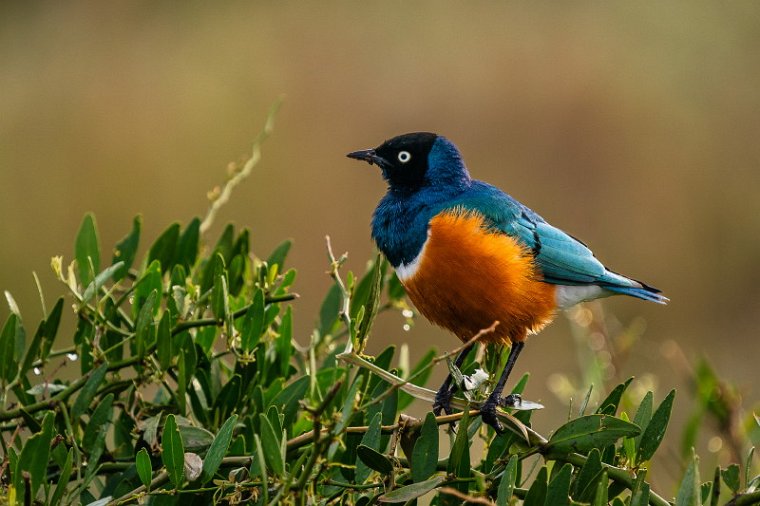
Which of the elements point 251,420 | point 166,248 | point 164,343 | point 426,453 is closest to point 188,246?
point 166,248

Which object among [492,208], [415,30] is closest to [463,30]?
[415,30]

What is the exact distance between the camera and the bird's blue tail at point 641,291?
255cm

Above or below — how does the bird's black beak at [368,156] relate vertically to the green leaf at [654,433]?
above

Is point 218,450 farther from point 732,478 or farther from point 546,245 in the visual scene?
point 546,245

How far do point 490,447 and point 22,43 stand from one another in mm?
6383

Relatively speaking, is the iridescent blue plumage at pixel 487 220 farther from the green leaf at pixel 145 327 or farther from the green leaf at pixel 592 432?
the green leaf at pixel 592 432

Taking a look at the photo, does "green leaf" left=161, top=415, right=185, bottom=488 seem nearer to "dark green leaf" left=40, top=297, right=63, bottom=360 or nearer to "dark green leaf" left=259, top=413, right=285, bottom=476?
"dark green leaf" left=259, top=413, right=285, bottom=476

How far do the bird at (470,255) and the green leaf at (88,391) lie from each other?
777 mm

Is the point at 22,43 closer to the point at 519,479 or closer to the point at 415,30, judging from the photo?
the point at 415,30

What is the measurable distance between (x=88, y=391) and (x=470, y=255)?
3.28 feet

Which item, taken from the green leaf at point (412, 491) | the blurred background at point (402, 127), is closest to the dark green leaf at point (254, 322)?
the green leaf at point (412, 491)

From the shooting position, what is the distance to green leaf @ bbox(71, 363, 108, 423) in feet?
5.53

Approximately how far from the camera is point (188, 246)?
214 centimetres

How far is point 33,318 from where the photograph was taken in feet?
18.3
